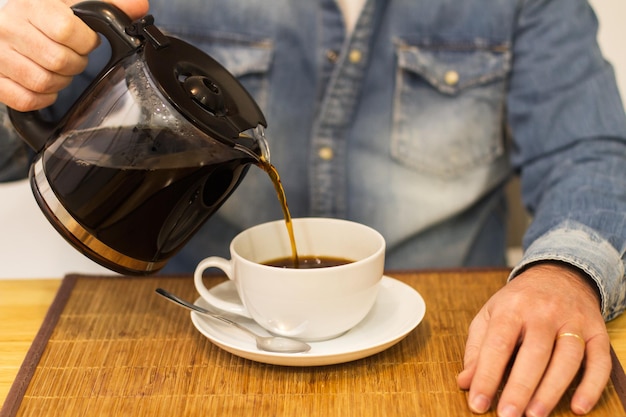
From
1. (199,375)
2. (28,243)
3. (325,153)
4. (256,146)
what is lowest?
(28,243)

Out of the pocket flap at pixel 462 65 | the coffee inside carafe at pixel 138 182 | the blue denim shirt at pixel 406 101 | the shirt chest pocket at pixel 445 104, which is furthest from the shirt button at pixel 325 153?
the coffee inside carafe at pixel 138 182

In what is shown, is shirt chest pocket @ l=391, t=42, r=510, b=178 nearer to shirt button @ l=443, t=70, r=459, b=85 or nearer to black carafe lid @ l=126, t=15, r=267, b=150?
shirt button @ l=443, t=70, r=459, b=85

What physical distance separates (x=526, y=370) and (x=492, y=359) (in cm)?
4

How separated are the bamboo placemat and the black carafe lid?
0.88ft

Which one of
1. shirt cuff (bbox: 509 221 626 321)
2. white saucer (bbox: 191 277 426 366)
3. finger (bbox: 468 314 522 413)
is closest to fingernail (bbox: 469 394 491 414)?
finger (bbox: 468 314 522 413)

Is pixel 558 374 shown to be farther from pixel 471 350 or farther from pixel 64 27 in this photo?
pixel 64 27

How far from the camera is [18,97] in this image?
2.96 ft

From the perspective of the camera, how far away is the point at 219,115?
2.54ft

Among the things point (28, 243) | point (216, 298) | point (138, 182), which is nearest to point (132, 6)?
point (138, 182)

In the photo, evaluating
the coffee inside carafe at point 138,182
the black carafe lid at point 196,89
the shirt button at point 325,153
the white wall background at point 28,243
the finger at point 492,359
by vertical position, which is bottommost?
the white wall background at point 28,243

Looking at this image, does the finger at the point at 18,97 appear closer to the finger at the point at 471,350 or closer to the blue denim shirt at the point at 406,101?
the blue denim shirt at the point at 406,101

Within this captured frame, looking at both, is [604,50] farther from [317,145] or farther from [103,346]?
[103,346]

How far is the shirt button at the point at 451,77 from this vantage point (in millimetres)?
1390

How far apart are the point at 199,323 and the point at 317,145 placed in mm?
586
